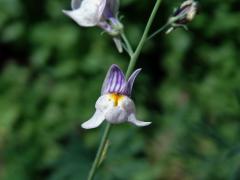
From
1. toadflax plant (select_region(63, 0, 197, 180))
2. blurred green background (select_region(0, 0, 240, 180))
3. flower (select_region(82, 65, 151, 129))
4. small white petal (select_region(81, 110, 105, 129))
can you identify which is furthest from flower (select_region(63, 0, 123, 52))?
blurred green background (select_region(0, 0, 240, 180))

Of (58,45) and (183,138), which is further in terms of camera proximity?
(58,45)

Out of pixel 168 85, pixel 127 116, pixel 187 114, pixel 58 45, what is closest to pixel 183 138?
pixel 187 114

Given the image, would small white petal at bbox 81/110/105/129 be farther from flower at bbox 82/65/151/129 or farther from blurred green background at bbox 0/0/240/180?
blurred green background at bbox 0/0/240/180

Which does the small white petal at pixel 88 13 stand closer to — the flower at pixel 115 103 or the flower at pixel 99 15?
the flower at pixel 99 15

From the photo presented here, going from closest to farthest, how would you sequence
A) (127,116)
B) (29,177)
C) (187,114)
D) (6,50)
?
(127,116) → (187,114) → (29,177) → (6,50)

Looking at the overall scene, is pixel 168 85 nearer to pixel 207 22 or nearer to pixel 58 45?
pixel 207 22
